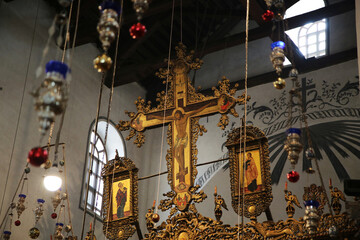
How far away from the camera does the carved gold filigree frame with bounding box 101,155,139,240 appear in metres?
7.71

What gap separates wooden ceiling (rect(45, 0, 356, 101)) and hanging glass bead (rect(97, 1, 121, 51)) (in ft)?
23.1

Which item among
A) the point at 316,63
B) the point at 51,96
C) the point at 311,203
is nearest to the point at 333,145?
the point at 316,63

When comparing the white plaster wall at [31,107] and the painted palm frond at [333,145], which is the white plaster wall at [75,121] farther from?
the painted palm frond at [333,145]

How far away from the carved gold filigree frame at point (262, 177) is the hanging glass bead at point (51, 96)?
131 inches

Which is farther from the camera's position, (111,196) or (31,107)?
(31,107)

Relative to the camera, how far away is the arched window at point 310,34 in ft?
41.4

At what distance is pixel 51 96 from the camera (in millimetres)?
3594

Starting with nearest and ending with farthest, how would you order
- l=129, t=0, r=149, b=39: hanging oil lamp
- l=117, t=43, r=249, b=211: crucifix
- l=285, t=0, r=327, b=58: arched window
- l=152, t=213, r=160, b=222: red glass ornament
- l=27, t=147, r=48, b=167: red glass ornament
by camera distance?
l=27, t=147, r=48, b=167: red glass ornament < l=129, t=0, r=149, b=39: hanging oil lamp < l=152, t=213, r=160, b=222: red glass ornament < l=117, t=43, r=249, b=211: crucifix < l=285, t=0, r=327, b=58: arched window

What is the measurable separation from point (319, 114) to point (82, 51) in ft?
15.4

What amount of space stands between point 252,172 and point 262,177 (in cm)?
14

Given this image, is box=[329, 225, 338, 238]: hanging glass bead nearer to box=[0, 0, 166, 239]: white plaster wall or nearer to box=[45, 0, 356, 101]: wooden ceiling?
box=[0, 0, 166, 239]: white plaster wall

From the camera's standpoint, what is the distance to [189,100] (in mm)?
7973

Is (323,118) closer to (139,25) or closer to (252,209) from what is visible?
(252,209)

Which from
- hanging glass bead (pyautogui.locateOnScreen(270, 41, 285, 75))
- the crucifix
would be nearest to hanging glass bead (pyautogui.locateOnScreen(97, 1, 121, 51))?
hanging glass bead (pyautogui.locateOnScreen(270, 41, 285, 75))
